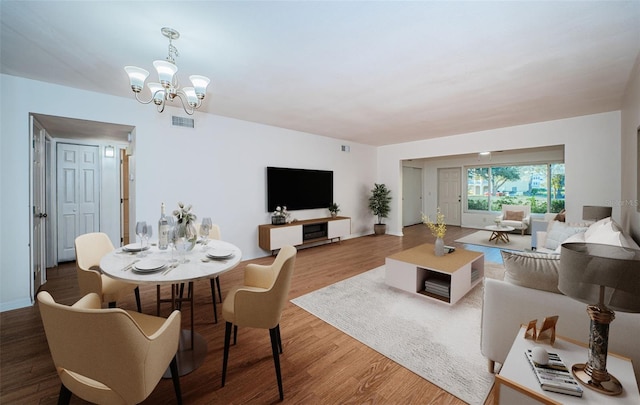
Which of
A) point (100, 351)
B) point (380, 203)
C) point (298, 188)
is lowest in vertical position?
point (100, 351)

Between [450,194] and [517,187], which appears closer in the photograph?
[517,187]

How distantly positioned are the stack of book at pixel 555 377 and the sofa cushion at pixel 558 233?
3.02 m

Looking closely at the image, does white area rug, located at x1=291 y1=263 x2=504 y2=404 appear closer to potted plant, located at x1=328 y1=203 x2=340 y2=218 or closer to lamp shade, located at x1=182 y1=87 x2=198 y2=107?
lamp shade, located at x1=182 y1=87 x2=198 y2=107

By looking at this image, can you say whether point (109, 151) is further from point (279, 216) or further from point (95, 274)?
point (95, 274)

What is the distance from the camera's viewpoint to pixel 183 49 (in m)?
2.24

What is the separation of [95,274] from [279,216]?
10.3 ft

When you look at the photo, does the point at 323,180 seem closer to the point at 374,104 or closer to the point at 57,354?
the point at 374,104

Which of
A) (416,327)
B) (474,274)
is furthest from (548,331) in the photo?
(474,274)

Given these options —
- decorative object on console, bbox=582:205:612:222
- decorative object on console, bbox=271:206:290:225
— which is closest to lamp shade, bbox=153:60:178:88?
decorative object on console, bbox=271:206:290:225

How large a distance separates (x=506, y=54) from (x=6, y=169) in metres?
5.27

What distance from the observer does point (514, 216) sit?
711 cm

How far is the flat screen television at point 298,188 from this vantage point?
5035mm

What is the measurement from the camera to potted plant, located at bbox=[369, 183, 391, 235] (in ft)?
23.0

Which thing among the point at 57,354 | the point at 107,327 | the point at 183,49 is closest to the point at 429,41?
the point at 183,49
